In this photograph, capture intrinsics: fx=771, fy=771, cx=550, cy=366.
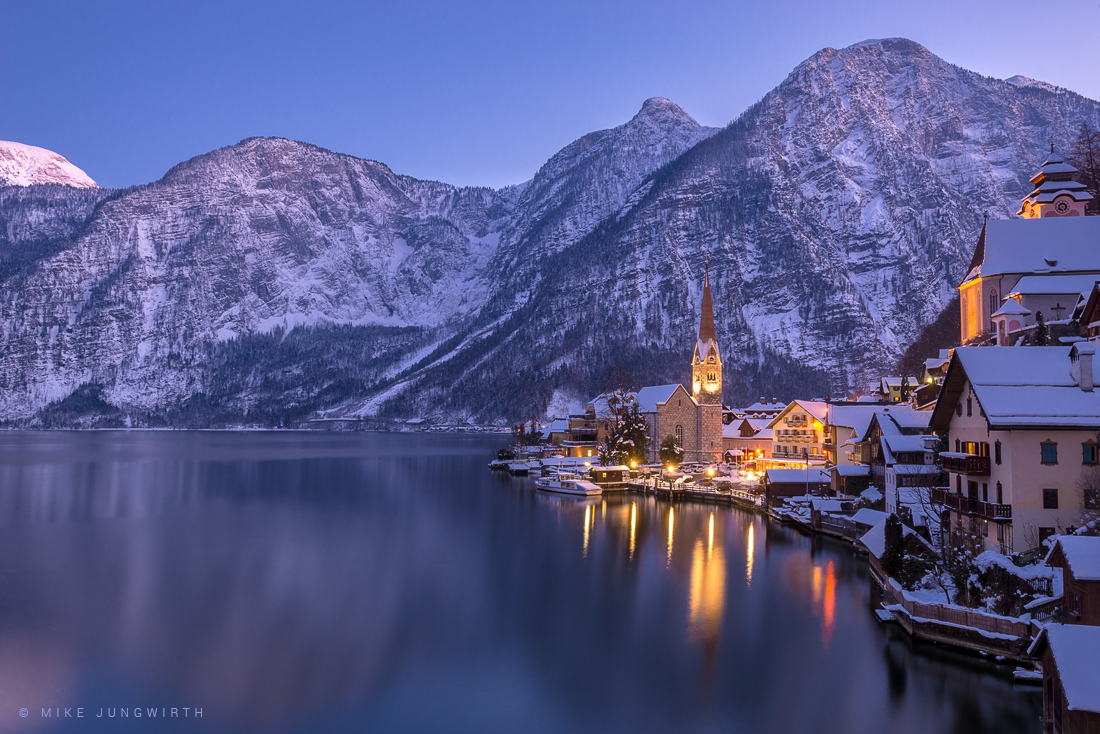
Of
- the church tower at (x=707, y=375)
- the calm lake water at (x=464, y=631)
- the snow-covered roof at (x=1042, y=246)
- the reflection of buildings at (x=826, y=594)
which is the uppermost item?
the snow-covered roof at (x=1042, y=246)

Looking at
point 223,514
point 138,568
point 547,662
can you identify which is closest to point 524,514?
point 223,514

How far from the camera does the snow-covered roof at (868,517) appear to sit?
1675 inches

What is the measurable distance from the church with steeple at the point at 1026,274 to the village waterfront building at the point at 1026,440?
730 inches

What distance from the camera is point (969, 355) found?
32.0m

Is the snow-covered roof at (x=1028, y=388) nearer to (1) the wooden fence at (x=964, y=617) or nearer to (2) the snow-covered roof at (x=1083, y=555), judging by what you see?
(1) the wooden fence at (x=964, y=617)

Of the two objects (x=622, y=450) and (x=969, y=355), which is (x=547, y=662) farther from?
(x=622, y=450)

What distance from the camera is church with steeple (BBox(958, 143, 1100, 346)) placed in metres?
51.4

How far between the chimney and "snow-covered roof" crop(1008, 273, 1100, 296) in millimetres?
23794

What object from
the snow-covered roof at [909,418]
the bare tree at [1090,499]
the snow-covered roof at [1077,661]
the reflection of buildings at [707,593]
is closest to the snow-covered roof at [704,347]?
the snow-covered roof at [909,418]

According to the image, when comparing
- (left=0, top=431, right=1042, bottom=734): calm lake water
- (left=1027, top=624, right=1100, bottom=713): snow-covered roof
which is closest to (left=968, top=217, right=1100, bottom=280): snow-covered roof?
(left=0, top=431, right=1042, bottom=734): calm lake water

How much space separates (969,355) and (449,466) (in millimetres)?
89320

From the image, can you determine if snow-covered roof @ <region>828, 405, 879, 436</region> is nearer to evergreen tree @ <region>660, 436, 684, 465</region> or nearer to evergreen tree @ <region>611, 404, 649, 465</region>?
evergreen tree @ <region>660, 436, 684, 465</region>

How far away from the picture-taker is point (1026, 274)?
2143 inches

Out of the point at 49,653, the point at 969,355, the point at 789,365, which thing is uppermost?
the point at 789,365
